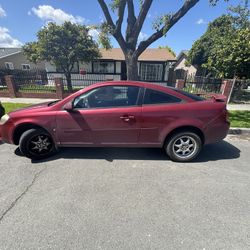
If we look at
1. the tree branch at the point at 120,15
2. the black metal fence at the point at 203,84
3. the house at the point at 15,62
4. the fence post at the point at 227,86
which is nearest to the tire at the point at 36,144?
the tree branch at the point at 120,15

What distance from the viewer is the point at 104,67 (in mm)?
21703

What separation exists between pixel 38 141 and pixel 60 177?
1.04 metres

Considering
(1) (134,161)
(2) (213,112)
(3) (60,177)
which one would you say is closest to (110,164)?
(1) (134,161)

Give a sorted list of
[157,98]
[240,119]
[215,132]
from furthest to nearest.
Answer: [240,119], [215,132], [157,98]

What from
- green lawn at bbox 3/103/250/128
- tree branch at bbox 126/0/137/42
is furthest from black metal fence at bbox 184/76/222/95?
tree branch at bbox 126/0/137/42

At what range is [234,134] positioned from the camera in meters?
5.36

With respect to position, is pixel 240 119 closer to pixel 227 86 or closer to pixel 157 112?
pixel 227 86

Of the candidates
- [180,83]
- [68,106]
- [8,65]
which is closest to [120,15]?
[180,83]

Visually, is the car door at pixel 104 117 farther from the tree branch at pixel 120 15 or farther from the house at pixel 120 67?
the house at pixel 120 67

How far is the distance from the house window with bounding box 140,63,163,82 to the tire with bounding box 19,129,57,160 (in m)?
19.4

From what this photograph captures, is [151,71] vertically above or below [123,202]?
above

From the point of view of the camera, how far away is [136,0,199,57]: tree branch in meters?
7.52

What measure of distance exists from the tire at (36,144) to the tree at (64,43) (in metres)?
12.4

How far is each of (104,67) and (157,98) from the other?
19.7 m
